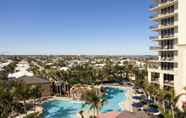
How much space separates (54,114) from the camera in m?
37.8

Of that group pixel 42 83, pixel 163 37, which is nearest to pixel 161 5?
pixel 163 37

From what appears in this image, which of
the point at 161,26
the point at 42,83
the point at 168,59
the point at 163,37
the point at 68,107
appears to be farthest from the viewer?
the point at 42,83

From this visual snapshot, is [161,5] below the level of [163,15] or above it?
above

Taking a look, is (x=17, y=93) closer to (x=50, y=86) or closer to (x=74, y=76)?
(x=50, y=86)

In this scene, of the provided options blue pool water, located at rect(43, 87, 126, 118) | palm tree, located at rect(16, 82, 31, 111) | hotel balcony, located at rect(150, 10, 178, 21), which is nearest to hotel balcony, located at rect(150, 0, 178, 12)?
hotel balcony, located at rect(150, 10, 178, 21)

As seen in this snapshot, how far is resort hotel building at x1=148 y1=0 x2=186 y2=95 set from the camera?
3553 cm

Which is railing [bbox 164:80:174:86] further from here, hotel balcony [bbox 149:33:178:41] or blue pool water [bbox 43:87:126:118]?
blue pool water [bbox 43:87:126:118]

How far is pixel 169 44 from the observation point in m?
42.3

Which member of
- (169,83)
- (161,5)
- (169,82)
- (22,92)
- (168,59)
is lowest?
(22,92)

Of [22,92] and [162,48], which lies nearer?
[22,92]

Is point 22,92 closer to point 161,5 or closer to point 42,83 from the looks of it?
point 42,83

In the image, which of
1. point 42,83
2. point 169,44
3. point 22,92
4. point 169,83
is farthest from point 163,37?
point 22,92

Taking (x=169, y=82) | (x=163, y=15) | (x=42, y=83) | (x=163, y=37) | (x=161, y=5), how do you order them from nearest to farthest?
(x=169, y=82) < (x=163, y=15) < (x=161, y=5) < (x=163, y=37) < (x=42, y=83)

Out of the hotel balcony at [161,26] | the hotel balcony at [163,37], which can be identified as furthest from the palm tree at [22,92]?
the hotel balcony at [161,26]
